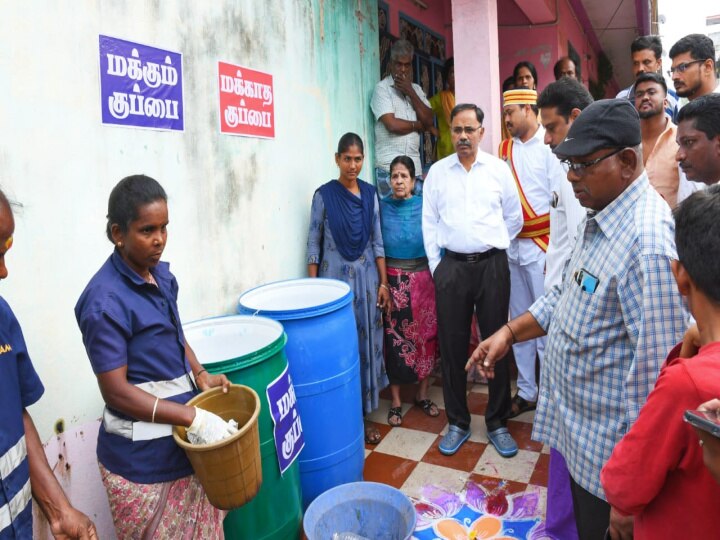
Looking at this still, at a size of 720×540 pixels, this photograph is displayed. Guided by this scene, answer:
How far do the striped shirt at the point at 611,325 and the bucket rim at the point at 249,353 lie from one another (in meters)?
1.03

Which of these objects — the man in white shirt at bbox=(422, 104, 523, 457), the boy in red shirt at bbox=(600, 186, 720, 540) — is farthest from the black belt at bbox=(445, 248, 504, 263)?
the boy in red shirt at bbox=(600, 186, 720, 540)

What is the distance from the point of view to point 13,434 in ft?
4.18

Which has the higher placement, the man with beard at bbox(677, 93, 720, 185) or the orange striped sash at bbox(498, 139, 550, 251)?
the man with beard at bbox(677, 93, 720, 185)

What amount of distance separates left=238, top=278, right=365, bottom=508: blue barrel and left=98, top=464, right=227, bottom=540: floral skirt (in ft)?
2.65

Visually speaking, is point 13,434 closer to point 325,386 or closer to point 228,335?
point 228,335

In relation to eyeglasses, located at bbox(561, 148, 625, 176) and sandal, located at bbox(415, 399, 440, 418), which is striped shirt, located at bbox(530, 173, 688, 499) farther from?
sandal, located at bbox(415, 399, 440, 418)

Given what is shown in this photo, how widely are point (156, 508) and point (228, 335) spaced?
0.88m

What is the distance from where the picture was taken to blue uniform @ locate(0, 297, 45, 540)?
123 centimetres

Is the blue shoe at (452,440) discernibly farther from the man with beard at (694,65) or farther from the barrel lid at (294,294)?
the man with beard at (694,65)

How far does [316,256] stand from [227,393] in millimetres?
1567

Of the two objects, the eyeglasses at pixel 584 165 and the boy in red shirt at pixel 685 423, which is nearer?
the boy in red shirt at pixel 685 423

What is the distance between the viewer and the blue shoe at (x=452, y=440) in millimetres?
3080

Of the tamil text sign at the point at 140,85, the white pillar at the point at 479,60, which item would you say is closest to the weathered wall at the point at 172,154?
the tamil text sign at the point at 140,85

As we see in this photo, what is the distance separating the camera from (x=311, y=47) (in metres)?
3.42
